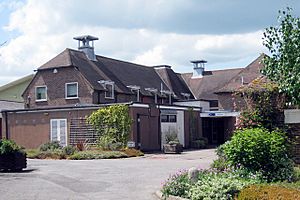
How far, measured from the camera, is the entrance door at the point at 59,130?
120ft

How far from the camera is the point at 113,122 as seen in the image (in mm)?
34094

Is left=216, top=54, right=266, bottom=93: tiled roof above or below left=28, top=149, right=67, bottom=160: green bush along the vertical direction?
above

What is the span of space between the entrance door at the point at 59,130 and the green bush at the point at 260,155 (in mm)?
22644

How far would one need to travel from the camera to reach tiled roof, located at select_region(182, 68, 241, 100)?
5203cm

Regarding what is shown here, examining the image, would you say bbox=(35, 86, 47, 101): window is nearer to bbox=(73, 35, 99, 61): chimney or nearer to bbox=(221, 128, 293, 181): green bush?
bbox=(73, 35, 99, 61): chimney

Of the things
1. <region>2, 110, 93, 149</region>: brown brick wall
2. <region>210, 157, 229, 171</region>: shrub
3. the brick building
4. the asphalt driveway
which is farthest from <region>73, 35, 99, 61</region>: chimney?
<region>210, 157, 229, 171</region>: shrub

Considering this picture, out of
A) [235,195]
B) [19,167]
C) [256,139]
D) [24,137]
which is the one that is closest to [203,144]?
[24,137]

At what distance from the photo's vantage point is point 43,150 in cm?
3372

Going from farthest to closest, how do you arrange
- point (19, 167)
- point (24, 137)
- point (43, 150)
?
point (24, 137) < point (43, 150) < point (19, 167)

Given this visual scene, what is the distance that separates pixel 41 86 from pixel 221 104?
14.9 m

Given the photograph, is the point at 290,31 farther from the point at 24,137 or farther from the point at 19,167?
the point at 24,137

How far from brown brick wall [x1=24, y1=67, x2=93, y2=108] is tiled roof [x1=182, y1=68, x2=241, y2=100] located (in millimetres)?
14340

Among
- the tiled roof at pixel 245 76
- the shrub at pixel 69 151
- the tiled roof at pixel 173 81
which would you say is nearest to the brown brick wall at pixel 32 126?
the shrub at pixel 69 151

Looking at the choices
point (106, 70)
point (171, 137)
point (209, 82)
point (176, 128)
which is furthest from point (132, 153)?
point (209, 82)
